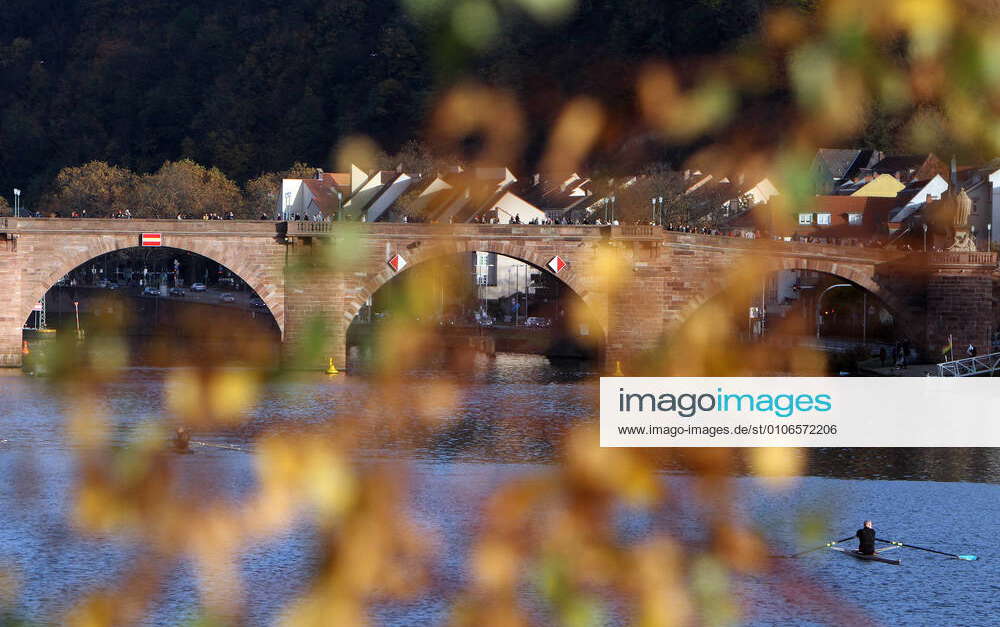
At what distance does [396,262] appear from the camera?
2576 inches

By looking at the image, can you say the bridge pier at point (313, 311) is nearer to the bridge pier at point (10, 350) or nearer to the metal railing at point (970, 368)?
the bridge pier at point (10, 350)

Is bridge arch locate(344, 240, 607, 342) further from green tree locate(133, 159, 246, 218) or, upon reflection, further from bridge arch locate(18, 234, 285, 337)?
green tree locate(133, 159, 246, 218)

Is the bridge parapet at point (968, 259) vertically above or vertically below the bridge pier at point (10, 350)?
above

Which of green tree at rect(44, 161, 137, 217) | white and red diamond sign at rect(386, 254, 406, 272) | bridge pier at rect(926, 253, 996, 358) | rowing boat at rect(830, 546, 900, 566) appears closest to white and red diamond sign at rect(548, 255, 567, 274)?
white and red diamond sign at rect(386, 254, 406, 272)

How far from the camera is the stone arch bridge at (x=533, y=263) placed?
63875 millimetres

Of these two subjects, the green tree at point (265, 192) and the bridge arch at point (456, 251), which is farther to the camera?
the green tree at point (265, 192)

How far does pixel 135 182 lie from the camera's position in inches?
4250

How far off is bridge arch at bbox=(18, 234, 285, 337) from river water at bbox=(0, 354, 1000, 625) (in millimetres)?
7242

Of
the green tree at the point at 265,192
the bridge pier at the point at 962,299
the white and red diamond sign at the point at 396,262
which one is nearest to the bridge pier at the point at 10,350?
the white and red diamond sign at the point at 396,262

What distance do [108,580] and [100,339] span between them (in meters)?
60.9

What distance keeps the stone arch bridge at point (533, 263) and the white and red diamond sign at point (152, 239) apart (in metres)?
0.32

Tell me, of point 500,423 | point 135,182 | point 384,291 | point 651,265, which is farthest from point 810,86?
point 135,182

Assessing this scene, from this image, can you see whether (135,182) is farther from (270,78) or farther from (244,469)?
(244,469)

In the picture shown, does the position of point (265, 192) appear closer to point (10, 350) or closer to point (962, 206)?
point (10, 350)
